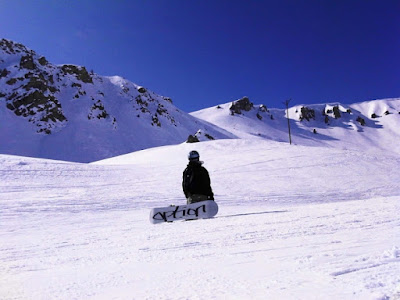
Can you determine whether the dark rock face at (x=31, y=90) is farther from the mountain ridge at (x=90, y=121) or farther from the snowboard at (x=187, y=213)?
the snowboard at (x=187, y=213)

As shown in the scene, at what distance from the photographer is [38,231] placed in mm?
7059

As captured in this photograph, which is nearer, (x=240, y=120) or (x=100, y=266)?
(x=100, y=266)

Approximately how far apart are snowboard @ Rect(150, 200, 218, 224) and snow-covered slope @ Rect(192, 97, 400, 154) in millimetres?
89472

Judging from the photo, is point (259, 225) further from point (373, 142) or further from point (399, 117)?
point (399, 117)

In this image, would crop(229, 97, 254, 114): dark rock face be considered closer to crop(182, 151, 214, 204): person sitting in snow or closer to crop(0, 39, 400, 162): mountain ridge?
crop(0, 39, 400, 162): mountain ridge

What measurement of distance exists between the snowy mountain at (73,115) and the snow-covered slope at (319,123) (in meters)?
27.7

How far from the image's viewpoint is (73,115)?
69.4 m

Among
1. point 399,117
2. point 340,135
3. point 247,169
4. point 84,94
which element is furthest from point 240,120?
point 247,169

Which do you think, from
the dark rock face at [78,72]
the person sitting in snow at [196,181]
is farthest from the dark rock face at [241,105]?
the person sitting in snow at [196,181]

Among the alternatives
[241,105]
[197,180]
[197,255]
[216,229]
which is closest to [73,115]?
[197,180]

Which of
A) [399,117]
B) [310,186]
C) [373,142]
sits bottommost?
[310,186]

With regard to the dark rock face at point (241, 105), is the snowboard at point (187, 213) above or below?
below

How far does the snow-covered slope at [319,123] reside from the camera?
4139 inches

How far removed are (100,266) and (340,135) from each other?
417 feet
